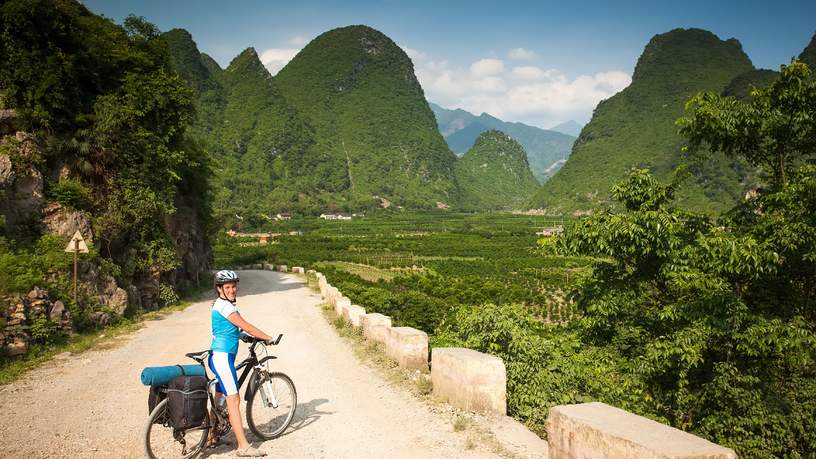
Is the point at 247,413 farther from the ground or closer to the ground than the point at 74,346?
farther from the ground

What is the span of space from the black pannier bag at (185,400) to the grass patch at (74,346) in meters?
5.64

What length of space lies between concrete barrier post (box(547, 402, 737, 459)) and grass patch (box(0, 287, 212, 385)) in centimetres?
913

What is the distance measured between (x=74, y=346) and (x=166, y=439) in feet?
22.9

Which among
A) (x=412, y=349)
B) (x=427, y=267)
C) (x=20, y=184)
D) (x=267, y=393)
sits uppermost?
(x=20, y=184)

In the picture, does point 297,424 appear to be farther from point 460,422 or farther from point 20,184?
point 20,184

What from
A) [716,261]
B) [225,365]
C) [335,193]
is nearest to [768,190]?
[716,261]

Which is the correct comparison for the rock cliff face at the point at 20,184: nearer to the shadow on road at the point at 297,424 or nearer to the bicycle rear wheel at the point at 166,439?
the bicycle rear wheel at the point at 166,439

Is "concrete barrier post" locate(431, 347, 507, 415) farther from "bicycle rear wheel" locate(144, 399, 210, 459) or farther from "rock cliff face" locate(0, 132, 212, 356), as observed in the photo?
"rock cliff face" locate(0, 132, 212, 356)

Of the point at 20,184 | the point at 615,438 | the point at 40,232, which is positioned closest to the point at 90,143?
the point at 20,184

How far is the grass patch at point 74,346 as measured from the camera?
8559 mm

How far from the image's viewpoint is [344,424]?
19.6 ft

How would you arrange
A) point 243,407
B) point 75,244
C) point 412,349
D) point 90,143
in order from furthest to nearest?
point 90,143
point 75,244
point 412,349
point 243,407

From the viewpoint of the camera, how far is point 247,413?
523 cm

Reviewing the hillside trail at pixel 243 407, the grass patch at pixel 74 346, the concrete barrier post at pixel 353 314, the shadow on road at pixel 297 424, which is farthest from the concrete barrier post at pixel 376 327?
the grass patch at pixel 74 346
